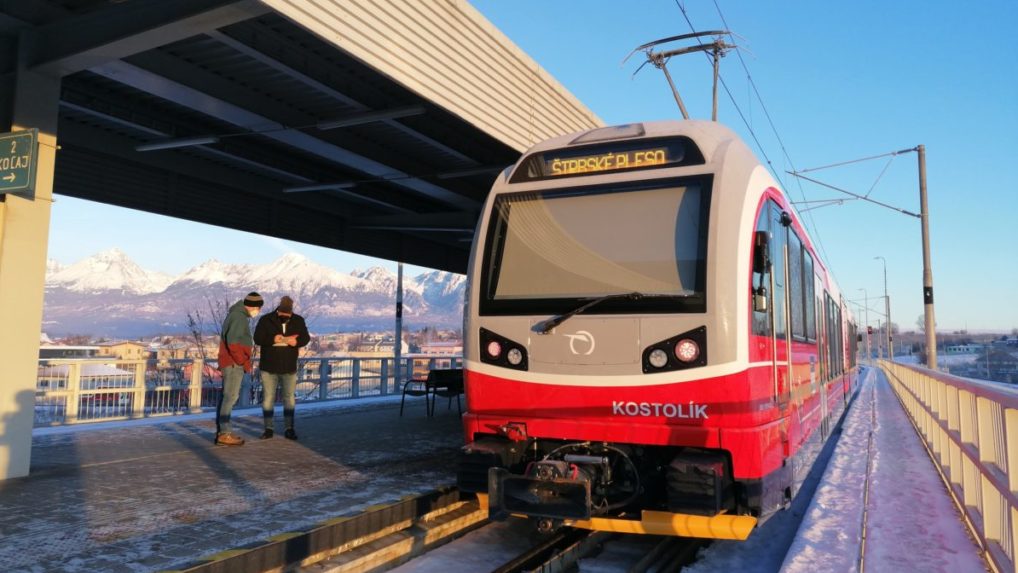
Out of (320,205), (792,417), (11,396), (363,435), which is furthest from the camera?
(320,205)

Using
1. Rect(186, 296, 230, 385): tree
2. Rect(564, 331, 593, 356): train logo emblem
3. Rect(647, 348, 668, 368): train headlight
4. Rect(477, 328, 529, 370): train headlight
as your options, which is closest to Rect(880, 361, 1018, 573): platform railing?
Rect(647, 348, 668, 368): train headlight

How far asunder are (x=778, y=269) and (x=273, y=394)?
672cm

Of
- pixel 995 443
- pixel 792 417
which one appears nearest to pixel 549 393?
pixel 792 417

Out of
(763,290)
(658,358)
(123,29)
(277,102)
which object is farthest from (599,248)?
(277,102)

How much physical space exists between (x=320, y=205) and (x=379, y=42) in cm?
927

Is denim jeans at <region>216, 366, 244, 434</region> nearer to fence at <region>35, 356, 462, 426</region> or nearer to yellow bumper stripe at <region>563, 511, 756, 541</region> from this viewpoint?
fence at <region>35, 356, 462, 426</region>

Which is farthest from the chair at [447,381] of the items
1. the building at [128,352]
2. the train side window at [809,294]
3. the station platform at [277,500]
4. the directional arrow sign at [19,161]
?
the directional arrow sign at [19,161]

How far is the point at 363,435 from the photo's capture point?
10258 millimetres

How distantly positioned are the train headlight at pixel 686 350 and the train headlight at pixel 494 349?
1282 mm

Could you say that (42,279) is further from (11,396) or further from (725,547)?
(725,547)

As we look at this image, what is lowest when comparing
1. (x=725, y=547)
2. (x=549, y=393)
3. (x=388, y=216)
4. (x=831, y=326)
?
(x=725, y=547)

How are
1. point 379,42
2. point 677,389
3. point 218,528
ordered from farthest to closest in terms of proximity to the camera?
point 379,42 < point 218,528 < point 677,389

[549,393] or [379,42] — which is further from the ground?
[379,42]

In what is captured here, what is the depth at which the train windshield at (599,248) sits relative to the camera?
15.0 feet
